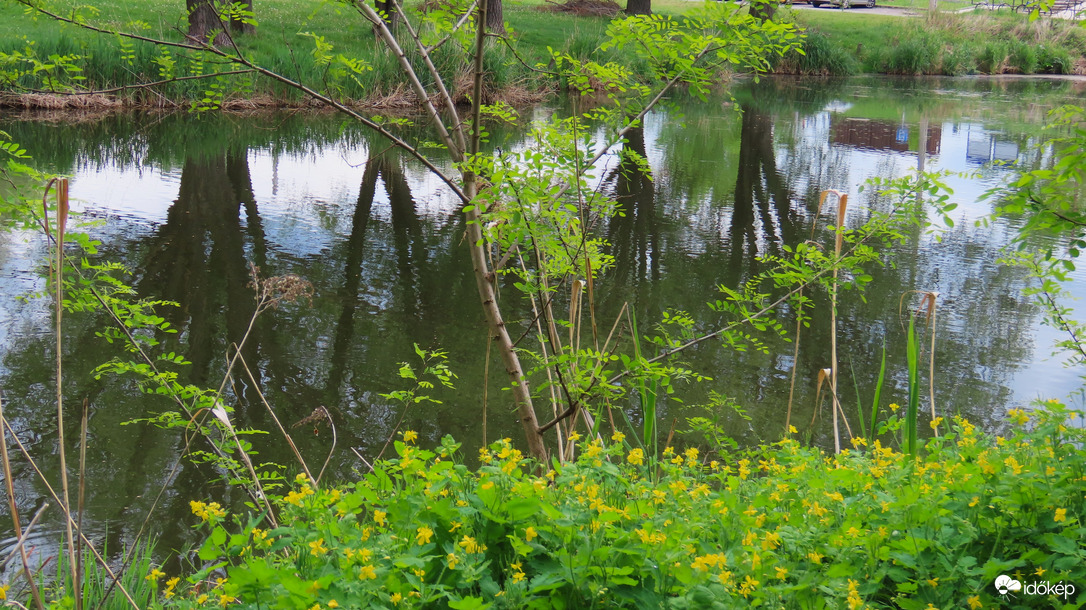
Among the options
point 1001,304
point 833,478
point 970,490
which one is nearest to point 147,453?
point 833,478

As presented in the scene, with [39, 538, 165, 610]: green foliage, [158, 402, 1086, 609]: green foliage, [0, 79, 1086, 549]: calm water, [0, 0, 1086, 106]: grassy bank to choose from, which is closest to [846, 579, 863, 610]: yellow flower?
[158, 402, 1086, 609]: green foliage

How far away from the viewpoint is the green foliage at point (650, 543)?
1.87 metres

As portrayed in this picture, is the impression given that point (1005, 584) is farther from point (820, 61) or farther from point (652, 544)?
point (820, 61)

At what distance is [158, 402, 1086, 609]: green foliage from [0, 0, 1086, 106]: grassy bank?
1.65 meters

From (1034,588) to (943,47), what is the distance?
27.2 metres

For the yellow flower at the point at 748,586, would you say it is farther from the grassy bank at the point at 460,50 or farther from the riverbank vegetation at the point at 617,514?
the grassy bank at the point at 460,50

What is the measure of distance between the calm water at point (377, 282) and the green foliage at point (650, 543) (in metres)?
1.11

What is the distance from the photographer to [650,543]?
6.52ft

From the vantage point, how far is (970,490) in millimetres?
2346

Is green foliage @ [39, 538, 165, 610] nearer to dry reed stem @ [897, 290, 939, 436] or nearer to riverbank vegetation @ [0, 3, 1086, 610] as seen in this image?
riverbank vegetation @ [0, 3, 1086, 610]

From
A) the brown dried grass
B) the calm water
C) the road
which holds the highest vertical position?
the road

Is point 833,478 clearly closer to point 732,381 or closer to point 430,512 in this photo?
point 430,512

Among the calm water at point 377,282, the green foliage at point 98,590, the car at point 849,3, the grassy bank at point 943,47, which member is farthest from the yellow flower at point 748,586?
the car at point 849,3

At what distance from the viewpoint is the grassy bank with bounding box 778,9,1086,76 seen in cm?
2409
